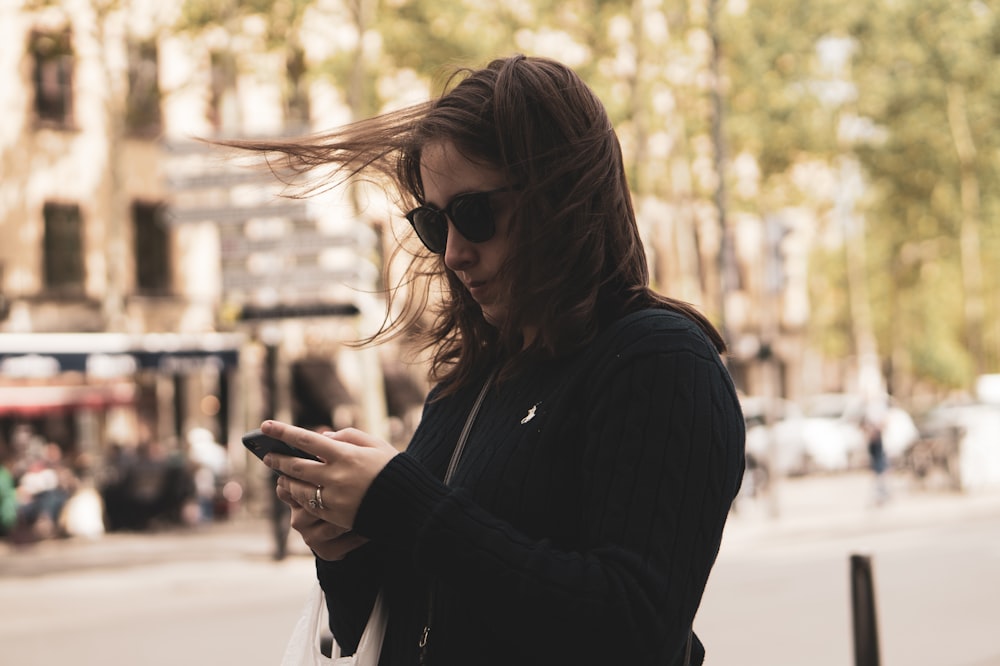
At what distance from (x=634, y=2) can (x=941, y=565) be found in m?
13.5

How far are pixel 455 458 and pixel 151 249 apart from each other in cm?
2834

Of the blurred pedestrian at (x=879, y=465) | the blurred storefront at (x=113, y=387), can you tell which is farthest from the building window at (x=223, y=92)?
the blurred pedestrian at (x=879, y=465)

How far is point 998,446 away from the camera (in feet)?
87.6

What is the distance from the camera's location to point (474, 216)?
6.07 feet

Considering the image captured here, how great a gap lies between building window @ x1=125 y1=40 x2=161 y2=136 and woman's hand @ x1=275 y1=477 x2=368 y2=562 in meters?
26.1

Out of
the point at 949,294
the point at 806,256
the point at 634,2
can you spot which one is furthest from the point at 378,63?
the point at 949,294

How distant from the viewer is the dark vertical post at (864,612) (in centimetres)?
607

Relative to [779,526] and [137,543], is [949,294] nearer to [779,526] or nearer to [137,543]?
[779,526]

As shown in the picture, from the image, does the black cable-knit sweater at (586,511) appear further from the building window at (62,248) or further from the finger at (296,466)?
the building window at (62,248)

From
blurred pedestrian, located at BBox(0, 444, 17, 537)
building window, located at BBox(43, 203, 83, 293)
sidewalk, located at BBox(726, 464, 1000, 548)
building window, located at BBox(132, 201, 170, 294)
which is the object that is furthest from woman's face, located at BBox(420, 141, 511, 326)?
building window, located at BBox(132, 201, 170, 294)

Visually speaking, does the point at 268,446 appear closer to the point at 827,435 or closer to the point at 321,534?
the point at 321,534

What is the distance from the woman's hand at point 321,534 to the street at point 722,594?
4764 mm

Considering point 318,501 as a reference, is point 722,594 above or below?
below

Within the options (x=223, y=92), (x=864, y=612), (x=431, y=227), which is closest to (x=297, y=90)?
(x=223, y=92)
